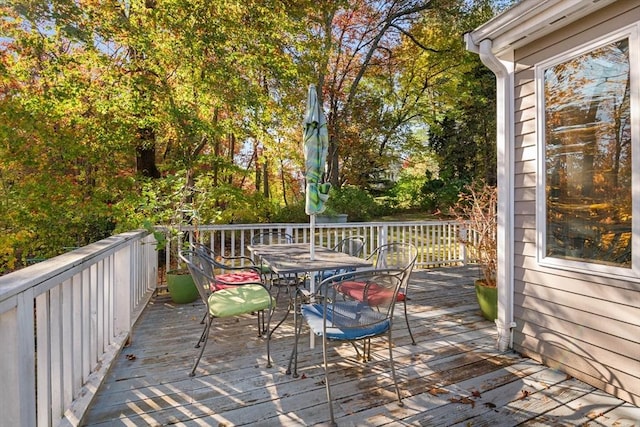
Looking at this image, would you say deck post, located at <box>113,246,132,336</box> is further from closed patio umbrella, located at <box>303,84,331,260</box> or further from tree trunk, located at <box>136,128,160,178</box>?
tree trunk, located at <box>136,128,160,178</box>

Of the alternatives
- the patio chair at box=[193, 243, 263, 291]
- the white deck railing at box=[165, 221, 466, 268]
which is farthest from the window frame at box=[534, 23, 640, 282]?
the patio chair at box=[193, 243, 263, 291]

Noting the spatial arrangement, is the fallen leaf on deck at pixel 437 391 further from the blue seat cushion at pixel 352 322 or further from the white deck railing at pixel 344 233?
the white deck railing at pixel 344 233

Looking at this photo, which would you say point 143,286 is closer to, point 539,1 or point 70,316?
point 70,316

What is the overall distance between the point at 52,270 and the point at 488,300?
150 inches

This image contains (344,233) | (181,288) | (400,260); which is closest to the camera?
(400,260)

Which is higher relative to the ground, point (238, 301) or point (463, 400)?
point (238, 301)

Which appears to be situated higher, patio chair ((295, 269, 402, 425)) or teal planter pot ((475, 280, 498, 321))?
patio chair ((295, 269, 402, 425))

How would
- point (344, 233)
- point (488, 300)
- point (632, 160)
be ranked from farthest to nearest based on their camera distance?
point (344, 233) < point (488, 300) < point (632, 160)

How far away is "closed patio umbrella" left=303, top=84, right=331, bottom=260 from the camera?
290cm

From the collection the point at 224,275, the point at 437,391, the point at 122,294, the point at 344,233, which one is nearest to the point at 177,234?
the point at 224,275

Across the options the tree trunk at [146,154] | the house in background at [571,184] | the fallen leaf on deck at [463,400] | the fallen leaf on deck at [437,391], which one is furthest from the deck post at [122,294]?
the tree trunk at [146,154]

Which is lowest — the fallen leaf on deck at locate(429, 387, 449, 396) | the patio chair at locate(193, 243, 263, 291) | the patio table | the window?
the fallen leaf on deck at locate(429, 387, 449, 396)

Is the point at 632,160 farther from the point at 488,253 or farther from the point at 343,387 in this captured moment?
the point at 343,387

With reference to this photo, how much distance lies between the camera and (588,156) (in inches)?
98.0
